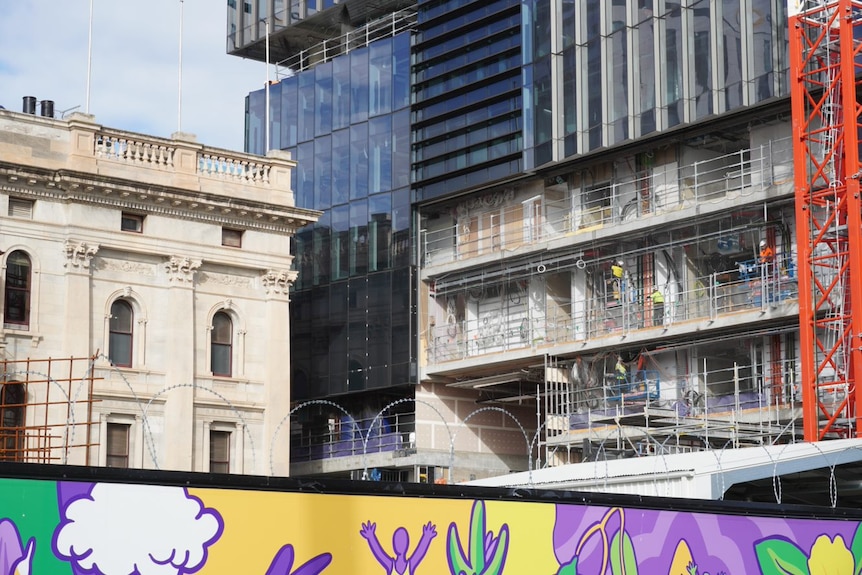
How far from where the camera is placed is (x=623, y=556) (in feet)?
51.5

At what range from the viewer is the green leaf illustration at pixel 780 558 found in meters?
16.9

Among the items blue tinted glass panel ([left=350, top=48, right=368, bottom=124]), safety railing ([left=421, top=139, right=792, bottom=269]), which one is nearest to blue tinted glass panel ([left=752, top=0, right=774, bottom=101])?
safety railing ([left=421, top=139, right=792, bottom=269])

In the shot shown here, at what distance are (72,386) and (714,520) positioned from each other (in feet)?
98.2

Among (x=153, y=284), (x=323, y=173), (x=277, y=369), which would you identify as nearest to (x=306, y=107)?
(x=323, y=173)

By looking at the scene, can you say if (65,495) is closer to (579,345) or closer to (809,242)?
(809,242)

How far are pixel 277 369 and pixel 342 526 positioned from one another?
1372 inches

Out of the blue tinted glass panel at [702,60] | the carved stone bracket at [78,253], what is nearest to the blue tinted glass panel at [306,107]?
the carved stone bracket at [78,253]

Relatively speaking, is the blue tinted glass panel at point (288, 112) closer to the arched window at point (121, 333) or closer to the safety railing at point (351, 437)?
the safety railing at point (351, 437)

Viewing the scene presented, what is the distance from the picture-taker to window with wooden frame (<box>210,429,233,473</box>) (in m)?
46.2

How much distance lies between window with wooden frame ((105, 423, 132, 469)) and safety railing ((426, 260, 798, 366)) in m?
13.7

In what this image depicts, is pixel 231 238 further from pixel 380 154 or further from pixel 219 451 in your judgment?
pixel 380 154

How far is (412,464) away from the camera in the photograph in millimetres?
52781

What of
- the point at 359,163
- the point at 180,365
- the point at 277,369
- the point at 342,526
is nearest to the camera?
the point at 342,526

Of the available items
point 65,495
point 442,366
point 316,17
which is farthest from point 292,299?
point 65,495
